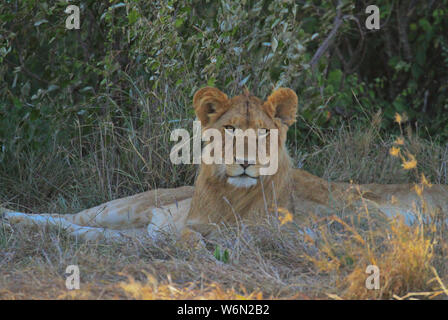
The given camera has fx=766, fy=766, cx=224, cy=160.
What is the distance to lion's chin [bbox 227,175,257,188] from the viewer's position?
3.85 m

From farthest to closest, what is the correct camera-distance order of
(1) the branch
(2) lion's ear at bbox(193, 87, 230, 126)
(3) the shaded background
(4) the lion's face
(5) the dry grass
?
(1) the branch, (3) the shaded background, (2) lion's ear at bbox(193, 87, 230, 126), (4) the lion's face, (5) the dry grass

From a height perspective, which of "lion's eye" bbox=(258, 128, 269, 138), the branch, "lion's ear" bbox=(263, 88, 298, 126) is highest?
the branch

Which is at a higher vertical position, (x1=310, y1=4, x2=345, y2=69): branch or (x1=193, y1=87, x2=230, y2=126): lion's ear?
(x1=310, y1=4, x2=345, y2=69): branch

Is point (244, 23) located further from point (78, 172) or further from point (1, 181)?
point (1, 181)

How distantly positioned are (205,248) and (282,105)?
88 centimetres

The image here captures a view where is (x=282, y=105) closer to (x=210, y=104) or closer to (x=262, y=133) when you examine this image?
(x=262, y=133)

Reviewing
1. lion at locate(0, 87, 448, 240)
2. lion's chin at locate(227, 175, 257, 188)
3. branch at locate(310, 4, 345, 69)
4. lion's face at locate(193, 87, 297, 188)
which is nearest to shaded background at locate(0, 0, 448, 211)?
branch at locate(310, 4, 345, 69)

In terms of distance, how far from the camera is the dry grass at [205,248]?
301 cm

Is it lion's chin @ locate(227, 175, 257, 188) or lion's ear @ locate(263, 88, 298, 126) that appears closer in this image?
lion's chin @ locate(227, 175, 257, 188)

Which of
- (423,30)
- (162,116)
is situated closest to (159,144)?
(162,116)

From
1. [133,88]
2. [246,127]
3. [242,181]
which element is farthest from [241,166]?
[133,88]

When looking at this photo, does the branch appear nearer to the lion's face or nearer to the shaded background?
the shaded background

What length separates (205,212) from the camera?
4105mm
